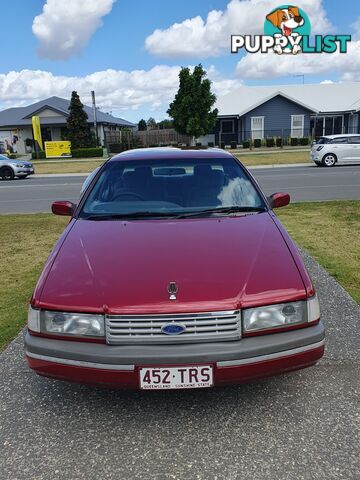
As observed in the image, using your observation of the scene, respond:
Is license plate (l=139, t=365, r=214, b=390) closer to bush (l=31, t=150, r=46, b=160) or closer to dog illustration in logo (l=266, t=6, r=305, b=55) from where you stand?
dog illustration in logo (l=266, t=6, r=305, b=55)

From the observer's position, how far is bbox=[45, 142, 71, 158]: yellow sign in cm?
3781

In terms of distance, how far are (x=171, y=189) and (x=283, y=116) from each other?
38.2m

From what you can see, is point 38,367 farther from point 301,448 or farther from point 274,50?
point 274,50

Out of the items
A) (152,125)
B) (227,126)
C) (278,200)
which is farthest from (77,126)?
(152,125)

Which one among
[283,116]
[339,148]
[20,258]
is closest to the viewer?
[20,258]

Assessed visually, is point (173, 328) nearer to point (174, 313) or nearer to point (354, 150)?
point (174, 313)

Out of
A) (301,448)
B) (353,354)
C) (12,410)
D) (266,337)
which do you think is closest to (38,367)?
(12,410)

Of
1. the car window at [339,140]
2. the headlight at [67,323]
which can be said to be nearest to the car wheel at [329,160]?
the car window at [339,140]

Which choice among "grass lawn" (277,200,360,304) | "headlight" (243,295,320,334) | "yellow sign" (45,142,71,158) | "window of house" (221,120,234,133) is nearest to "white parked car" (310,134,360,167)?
"grass lawn" (277,200,360,304)

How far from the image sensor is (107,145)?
38.8 m

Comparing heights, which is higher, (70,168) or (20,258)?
(20,258)

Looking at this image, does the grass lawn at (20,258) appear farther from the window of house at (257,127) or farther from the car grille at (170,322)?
the window of house at (257,127)

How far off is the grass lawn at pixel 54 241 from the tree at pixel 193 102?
79.8ft

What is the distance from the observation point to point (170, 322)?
2.42 m
